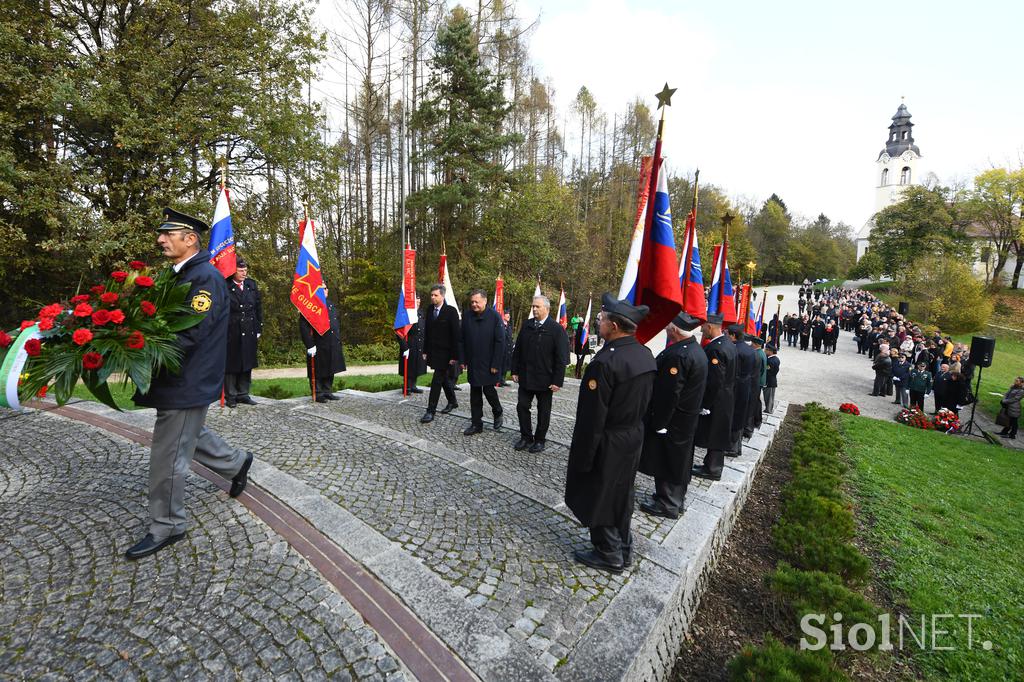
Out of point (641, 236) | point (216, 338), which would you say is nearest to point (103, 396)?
point (216, 338)

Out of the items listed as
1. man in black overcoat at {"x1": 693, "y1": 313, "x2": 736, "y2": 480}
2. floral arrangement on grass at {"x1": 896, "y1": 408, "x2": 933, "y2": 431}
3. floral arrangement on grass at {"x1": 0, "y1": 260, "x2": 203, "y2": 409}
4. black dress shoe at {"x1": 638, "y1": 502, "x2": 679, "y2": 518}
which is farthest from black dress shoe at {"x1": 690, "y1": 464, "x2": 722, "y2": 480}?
floral arrangement on grass at {"x1": 896, "y1": 408, "x2": 933, "y2": 431}

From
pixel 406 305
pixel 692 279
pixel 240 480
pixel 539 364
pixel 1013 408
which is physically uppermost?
pixel 692 279

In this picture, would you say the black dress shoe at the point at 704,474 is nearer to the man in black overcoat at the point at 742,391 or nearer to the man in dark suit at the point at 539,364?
the man in black overcoat at the point at 742,391

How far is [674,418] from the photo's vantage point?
4562mm

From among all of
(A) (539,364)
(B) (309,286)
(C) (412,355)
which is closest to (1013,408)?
(A) (539,364)

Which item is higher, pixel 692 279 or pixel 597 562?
pixel 692 279

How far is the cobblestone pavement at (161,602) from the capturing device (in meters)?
2.46

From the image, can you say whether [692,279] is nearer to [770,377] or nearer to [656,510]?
[656,510]

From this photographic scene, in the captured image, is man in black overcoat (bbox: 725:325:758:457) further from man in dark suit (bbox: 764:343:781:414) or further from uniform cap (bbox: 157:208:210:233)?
uniform cap (bbox: 157:208:210:233)

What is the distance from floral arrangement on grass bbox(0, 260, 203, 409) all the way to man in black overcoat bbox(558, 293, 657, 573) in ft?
9.59

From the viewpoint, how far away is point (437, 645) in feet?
8.73

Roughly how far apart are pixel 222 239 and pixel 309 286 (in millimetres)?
1583

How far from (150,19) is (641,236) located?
14986mm

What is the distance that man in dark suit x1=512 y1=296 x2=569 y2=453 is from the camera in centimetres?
616
